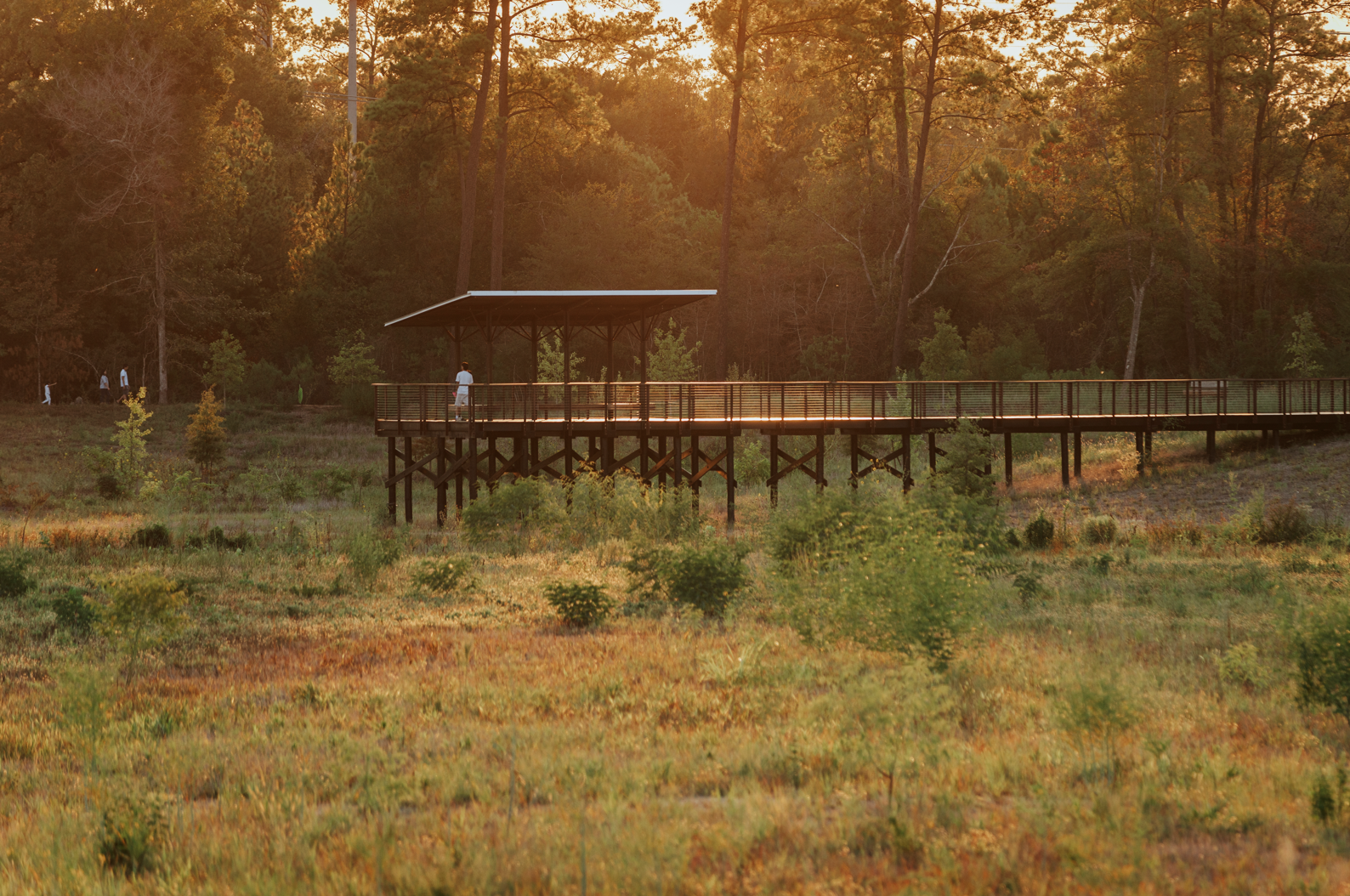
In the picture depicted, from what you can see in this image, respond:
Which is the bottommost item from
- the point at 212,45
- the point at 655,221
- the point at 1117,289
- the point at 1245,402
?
the point at 1245,402

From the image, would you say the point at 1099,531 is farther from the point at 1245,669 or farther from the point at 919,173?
the point at 919,173

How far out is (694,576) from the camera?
1634cm

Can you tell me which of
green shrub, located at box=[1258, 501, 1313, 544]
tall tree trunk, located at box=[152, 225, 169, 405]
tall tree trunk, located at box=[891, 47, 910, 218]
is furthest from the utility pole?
green shrub, located at box=[1258, 501, 1313, 544]

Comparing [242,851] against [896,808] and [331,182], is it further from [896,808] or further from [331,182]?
[331,182]

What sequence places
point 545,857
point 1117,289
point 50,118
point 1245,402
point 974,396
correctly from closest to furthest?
1. point 545,857
2. point 974,396
3. point 1245,402
4. point 50,118
5. point 1117,289

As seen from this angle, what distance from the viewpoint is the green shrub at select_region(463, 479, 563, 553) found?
24.6 metres

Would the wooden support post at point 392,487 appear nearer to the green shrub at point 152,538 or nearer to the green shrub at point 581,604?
the green shrub at point 152,538

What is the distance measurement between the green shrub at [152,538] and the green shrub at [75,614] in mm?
7743

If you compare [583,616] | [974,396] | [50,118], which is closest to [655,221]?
[50,118]

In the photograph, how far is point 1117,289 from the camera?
53.7m

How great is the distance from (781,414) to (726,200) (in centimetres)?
1516

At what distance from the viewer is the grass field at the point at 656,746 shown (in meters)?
6.43

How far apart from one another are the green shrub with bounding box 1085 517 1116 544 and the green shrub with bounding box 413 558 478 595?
460 inches

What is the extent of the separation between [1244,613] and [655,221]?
46.6 m
